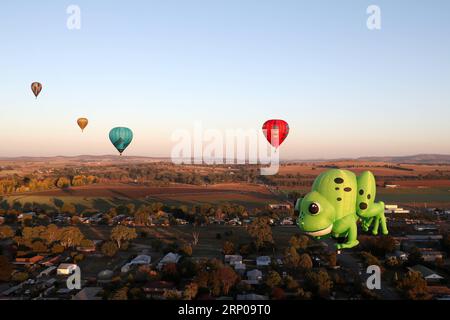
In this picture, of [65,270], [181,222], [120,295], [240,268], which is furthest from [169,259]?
[181,222]

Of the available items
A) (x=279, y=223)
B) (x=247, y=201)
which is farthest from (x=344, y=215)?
(x=247, y=201)

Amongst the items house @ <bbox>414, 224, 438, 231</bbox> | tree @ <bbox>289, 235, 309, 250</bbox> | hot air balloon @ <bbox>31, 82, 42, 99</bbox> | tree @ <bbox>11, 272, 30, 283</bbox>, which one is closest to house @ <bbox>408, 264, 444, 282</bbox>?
tree @ <bbox>289, 235, 309, 250</bbox>

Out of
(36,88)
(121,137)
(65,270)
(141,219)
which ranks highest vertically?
(36,88)

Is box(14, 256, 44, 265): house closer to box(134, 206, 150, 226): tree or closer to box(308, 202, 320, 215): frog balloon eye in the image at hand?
box(134, 206, 150, 226): tree

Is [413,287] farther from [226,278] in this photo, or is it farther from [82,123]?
[82,123]

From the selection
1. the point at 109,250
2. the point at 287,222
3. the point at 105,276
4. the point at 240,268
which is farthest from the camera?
the point at 287,222
